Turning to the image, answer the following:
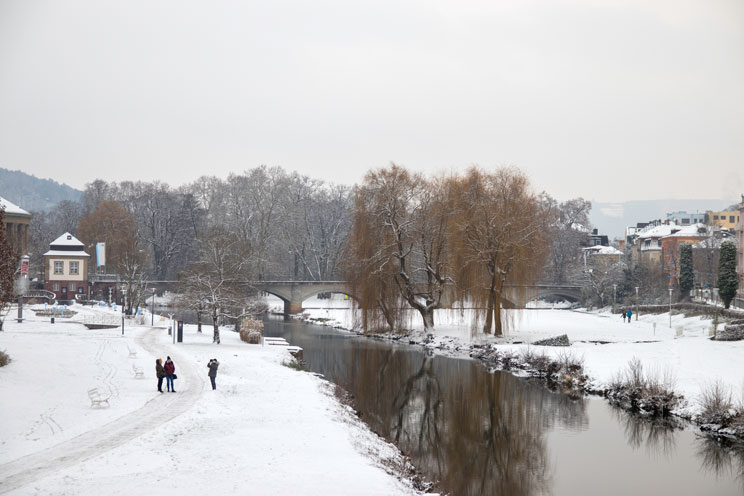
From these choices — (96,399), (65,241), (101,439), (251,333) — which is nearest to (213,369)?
(96,399)

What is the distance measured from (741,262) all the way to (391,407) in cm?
5461

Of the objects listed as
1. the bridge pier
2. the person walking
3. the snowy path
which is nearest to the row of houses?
the bridge pier

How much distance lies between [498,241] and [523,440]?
24903 millimetres

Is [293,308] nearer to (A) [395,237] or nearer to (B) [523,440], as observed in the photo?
(A) [395,237]

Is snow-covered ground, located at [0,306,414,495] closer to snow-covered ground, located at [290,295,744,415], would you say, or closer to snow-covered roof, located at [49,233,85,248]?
snow-covered ground, located at [290,295,744,415]

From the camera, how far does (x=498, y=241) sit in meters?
49.3

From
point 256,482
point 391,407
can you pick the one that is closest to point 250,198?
point 391,407

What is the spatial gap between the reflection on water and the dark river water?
34 mm

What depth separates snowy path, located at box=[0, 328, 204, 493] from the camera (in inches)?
609

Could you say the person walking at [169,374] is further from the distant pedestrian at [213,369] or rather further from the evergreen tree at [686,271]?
the evergreen tree at [686,271]

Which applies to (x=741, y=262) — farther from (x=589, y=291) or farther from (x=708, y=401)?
(x=708, y=401)

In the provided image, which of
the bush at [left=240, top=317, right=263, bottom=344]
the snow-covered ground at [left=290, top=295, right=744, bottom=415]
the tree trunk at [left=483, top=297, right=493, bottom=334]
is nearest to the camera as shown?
the snow-covered ground at [left=290, top=295, right=744, bottom=415]

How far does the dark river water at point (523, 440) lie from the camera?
69.2 feet

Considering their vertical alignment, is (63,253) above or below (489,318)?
above
